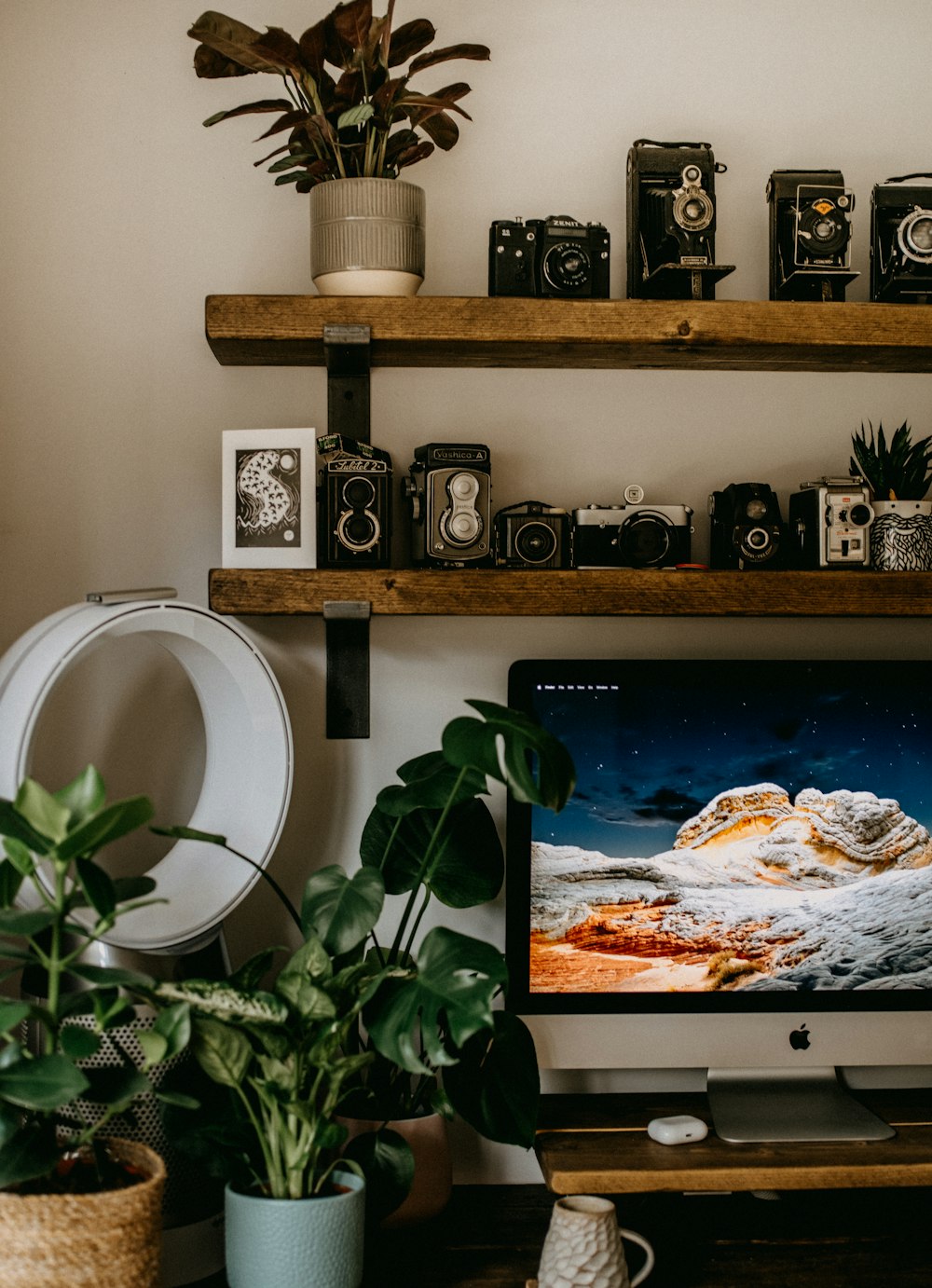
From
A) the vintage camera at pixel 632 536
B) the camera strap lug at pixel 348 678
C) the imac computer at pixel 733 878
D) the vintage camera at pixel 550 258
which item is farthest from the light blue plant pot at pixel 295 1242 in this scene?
the vintage camera at pixel 550 258

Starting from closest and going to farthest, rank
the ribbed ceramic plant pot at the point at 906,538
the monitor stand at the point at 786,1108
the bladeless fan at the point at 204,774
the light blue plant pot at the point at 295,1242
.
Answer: the light blue plant pot at the point at 295,1242 → the bladeless fan at the point at 204,774 → the monitor stand at the point at 786,1108 → the ribbed ceramic plant pot at the point at 906,538

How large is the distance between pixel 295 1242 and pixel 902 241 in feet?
4.59

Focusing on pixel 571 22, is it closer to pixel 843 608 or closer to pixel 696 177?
pixel 696 177

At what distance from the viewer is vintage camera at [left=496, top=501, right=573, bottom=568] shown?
60.4 inches

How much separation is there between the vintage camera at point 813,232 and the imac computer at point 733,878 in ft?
1.67

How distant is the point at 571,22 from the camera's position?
1.65 metres

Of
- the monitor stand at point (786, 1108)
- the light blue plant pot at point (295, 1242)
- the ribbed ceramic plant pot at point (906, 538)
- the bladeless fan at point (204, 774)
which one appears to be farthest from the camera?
the ribbed ceramic plant pot at point (906, 538)

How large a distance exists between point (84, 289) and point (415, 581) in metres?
0.65

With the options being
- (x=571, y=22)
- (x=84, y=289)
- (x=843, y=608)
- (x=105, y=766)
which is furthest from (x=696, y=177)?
(x=105, y=766)

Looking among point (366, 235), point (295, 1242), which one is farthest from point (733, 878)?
point (366, 235)

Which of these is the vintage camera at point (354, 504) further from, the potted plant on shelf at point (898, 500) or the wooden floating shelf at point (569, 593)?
the potted plant on shelf at point (898, 500)

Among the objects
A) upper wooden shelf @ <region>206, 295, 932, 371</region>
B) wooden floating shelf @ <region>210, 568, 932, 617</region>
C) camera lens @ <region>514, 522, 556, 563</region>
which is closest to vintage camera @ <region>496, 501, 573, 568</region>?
camera lens @ <region>514, 522, 556, 563</region>

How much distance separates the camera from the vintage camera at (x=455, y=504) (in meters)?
1.50

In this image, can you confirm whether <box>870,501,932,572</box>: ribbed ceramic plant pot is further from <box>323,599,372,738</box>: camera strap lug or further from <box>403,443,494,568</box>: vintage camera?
<box>323,599,372,738</box>: camera strap lug
